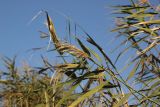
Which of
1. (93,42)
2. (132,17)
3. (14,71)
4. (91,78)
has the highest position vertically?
(14,71)

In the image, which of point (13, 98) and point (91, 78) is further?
point (13, 98)

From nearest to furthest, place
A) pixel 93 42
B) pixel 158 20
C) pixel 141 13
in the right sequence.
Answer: pixel 93 42
pixel 158 20
pixel 141 13

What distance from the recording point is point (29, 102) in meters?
6.57

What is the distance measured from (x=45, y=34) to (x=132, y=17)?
998mm

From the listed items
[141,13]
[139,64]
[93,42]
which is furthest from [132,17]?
[93,42]

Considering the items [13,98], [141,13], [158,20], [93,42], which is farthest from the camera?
[13,98]

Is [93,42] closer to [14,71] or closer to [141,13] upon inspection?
[141,13]

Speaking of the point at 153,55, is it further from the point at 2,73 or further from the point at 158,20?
the point at 2,73

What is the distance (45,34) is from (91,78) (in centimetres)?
51

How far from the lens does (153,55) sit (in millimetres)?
4219

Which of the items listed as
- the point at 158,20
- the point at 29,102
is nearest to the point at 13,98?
the point at 29,102

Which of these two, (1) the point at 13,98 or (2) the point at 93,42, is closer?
(2) the point at 93,42

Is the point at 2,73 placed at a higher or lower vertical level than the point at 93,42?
higher

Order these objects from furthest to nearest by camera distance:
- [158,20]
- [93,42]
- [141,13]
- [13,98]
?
[13,98]
[141,13]
[158,20]
[93,42]
